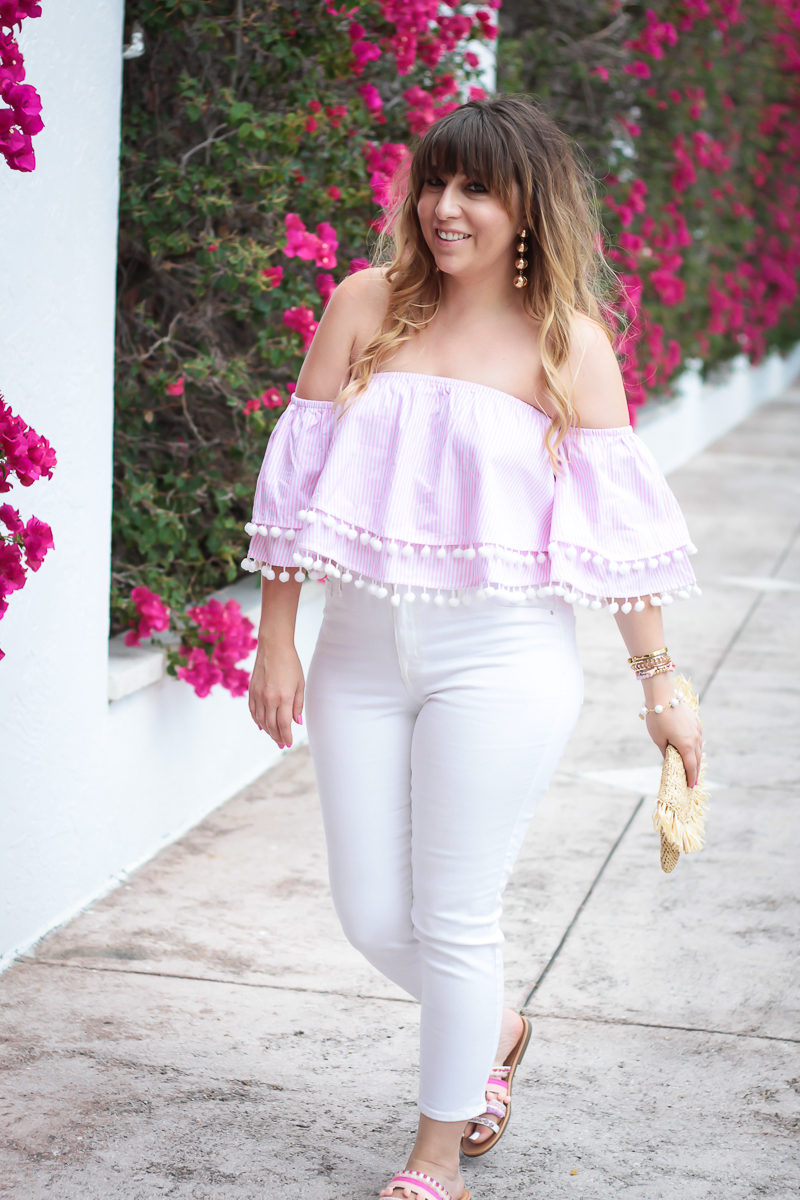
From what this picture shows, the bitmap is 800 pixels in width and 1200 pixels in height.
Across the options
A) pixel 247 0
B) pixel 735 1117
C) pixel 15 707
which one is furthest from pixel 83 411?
pixel 735 1117

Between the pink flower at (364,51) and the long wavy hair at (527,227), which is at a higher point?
the pink flower at (364,51)

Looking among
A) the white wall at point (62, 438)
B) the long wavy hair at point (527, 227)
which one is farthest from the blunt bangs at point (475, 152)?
the white wall at point (62, 438)

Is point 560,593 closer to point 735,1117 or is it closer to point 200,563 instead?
point 735,1117

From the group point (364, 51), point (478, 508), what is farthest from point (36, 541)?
point (364, 51)

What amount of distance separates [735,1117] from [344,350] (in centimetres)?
149

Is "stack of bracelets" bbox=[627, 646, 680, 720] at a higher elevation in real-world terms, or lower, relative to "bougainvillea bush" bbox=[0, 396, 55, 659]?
lower

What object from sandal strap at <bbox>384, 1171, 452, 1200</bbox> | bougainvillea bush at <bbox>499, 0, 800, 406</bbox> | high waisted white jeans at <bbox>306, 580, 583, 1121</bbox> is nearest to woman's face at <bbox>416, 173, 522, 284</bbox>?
high waisted white jeans at <bbox>306, 580, 583, 1121</bbox>

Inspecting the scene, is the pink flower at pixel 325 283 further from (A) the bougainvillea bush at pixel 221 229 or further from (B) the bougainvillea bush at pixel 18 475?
(B) the bougainvillea bush at pixel 18 475

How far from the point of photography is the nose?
2.05 meters

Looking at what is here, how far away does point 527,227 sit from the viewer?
2111 millimetres

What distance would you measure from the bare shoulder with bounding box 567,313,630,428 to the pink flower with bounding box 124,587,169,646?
1624 millimetres

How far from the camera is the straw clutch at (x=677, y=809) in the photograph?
2.19m

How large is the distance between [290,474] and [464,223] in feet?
1.49

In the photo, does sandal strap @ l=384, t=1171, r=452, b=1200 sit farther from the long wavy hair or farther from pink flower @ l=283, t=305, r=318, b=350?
pink flower @ l=283, t=305, r=318, b=350
